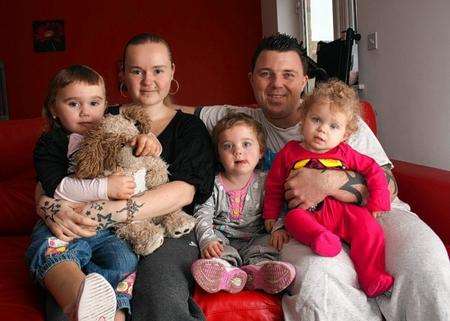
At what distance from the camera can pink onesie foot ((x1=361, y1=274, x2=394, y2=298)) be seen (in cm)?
135

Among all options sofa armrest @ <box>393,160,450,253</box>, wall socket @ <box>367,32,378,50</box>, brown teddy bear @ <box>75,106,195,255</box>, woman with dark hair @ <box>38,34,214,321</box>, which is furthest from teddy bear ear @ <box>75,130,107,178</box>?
wall socket @ <box>367,32,378,50</box>

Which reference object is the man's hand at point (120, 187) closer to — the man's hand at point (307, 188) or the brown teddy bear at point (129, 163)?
the brown teddy bear at point (129, 163)

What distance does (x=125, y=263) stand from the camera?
1.40 metres

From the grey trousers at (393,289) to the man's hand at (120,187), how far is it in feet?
1.86

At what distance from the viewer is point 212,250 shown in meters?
1.52

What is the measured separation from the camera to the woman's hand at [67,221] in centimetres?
142

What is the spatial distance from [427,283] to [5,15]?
18.3ft

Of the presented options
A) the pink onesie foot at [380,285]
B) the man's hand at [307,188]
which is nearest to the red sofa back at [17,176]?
the man's hand at [307,188]

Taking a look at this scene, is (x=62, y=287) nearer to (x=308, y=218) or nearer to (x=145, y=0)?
(x=308, y=218)

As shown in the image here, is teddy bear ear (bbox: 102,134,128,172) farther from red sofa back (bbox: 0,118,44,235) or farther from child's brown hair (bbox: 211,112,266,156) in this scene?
red sofa back (bbox: 0,118,44,235)

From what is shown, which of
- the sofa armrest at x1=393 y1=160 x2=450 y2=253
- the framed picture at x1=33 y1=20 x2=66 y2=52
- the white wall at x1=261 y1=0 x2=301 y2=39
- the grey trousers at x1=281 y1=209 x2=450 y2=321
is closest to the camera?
the grey trousers at x1=281 y1=209 x2=450 y2=321

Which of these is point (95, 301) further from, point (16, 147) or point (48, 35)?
point (48, 35)

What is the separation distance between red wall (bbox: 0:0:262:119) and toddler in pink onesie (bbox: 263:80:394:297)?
13.5ft

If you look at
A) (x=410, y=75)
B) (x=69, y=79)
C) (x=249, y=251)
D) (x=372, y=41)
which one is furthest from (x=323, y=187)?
(x=372, y=41)
